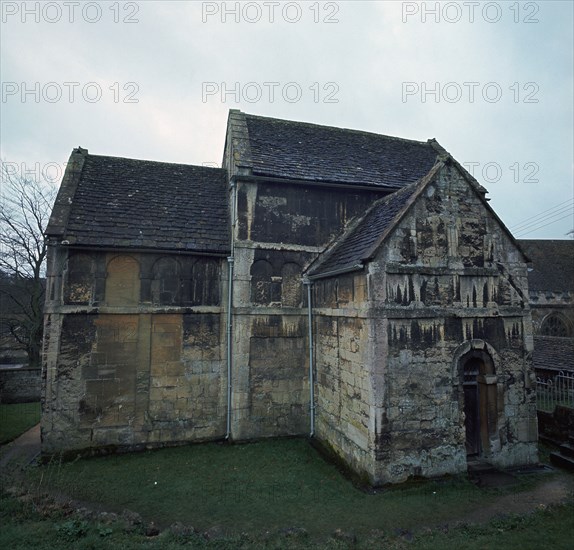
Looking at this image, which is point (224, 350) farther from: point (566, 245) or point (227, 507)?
point (566, 245)

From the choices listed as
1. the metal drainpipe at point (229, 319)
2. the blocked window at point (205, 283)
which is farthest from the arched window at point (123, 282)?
the metal drainpipe at point (229, 319)

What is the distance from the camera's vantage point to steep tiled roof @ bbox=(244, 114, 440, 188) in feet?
39.6

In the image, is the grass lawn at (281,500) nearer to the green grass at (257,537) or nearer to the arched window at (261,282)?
the green grass at (257,537)

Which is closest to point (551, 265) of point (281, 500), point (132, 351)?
point (281, 500)

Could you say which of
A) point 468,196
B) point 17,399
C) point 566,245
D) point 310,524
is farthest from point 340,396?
point 566,245

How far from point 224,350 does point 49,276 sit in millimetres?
5144

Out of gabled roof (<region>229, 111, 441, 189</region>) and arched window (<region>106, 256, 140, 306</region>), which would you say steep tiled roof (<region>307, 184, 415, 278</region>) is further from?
arched window (<region>106, 256, 140, 306</region>)

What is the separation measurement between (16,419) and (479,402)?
15.4 meters

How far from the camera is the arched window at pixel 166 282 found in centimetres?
1082

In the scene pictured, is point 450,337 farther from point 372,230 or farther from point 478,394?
point 372,230

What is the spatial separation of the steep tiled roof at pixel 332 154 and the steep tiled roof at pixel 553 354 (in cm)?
836

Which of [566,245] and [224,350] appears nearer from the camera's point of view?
[224,350]

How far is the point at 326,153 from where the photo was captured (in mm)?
13672

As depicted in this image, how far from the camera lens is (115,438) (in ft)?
33.3
